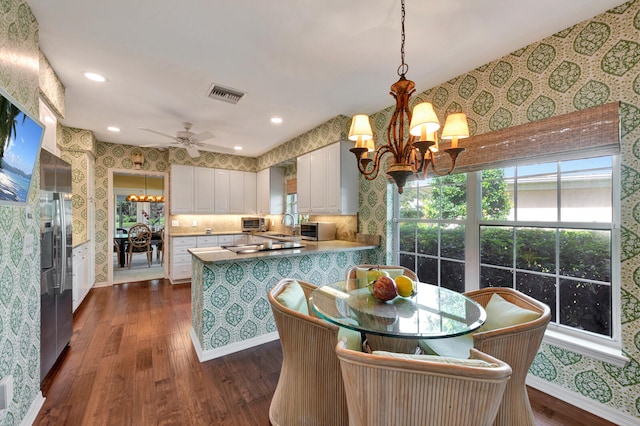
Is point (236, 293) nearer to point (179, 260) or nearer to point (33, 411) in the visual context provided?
point (33, 411)

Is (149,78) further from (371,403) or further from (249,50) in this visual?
(371,403)

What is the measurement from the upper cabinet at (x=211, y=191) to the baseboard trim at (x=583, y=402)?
5409 mm

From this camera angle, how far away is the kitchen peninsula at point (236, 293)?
8.13 feet

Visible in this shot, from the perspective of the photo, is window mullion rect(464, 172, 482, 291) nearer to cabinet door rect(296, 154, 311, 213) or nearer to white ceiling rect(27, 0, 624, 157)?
white ceiling rect(27, 0, 624, 157)

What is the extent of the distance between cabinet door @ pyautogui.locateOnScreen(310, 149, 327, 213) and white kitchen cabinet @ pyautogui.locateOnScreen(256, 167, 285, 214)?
1736 millimetres

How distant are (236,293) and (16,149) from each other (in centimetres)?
183

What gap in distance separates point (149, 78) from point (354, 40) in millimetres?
2018

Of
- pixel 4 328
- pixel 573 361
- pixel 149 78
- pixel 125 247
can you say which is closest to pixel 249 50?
pixel 149 78

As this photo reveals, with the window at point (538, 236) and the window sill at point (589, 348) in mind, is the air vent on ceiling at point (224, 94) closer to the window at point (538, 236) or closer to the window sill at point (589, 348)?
the window at point (538, 236)

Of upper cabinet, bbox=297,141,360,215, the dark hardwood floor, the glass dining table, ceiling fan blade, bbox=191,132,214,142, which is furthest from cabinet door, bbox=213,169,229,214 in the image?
the glass dining table

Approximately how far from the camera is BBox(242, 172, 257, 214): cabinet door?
6094mm

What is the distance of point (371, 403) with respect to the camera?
3.15 feet

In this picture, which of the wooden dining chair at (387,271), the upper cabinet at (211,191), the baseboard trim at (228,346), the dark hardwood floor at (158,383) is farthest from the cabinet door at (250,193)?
the wooden dining chair at (387,271)

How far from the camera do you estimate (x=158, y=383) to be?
82.5 inches
